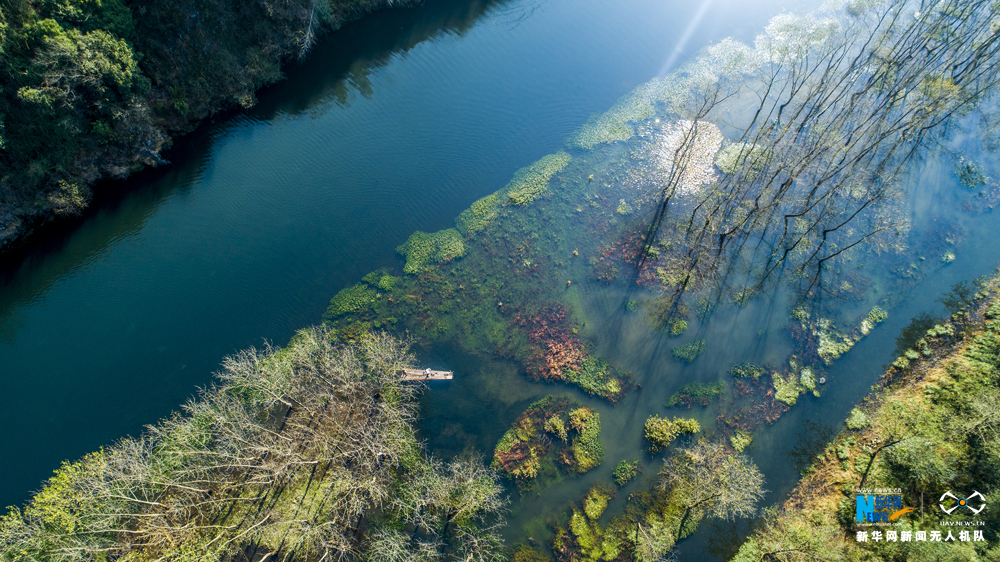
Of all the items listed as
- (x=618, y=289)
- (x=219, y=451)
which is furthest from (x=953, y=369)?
(x=219, y=451)

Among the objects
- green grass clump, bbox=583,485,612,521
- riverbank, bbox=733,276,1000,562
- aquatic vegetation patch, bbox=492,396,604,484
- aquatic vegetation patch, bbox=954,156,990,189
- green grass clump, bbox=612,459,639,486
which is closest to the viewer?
riverbank, bbox=733,276,1000,562

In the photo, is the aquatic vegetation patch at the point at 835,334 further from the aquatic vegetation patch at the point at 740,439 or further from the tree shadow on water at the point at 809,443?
the aquatic vegetation patch at the point at 740,439

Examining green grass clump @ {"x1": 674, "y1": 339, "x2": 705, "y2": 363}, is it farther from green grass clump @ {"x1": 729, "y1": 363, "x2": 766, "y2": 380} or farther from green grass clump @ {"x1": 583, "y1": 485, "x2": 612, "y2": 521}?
green grass clump @ {"x1": 583, "y1": 485, "x2": 612, "y2": 521}

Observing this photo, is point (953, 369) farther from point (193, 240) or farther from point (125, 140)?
point (125, 140)

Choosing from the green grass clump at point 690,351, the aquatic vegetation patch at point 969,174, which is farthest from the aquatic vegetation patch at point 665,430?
the aquatic vegetation patch at point 969,174

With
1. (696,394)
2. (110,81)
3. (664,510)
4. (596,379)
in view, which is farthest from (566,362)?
(110,81)

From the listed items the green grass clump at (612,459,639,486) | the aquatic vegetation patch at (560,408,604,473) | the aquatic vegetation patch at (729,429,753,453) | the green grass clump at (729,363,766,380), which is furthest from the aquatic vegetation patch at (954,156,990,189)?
the aquatic vegetation patch at (560,408,604,473)

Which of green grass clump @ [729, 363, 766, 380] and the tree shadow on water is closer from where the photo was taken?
the tree shadow on water
